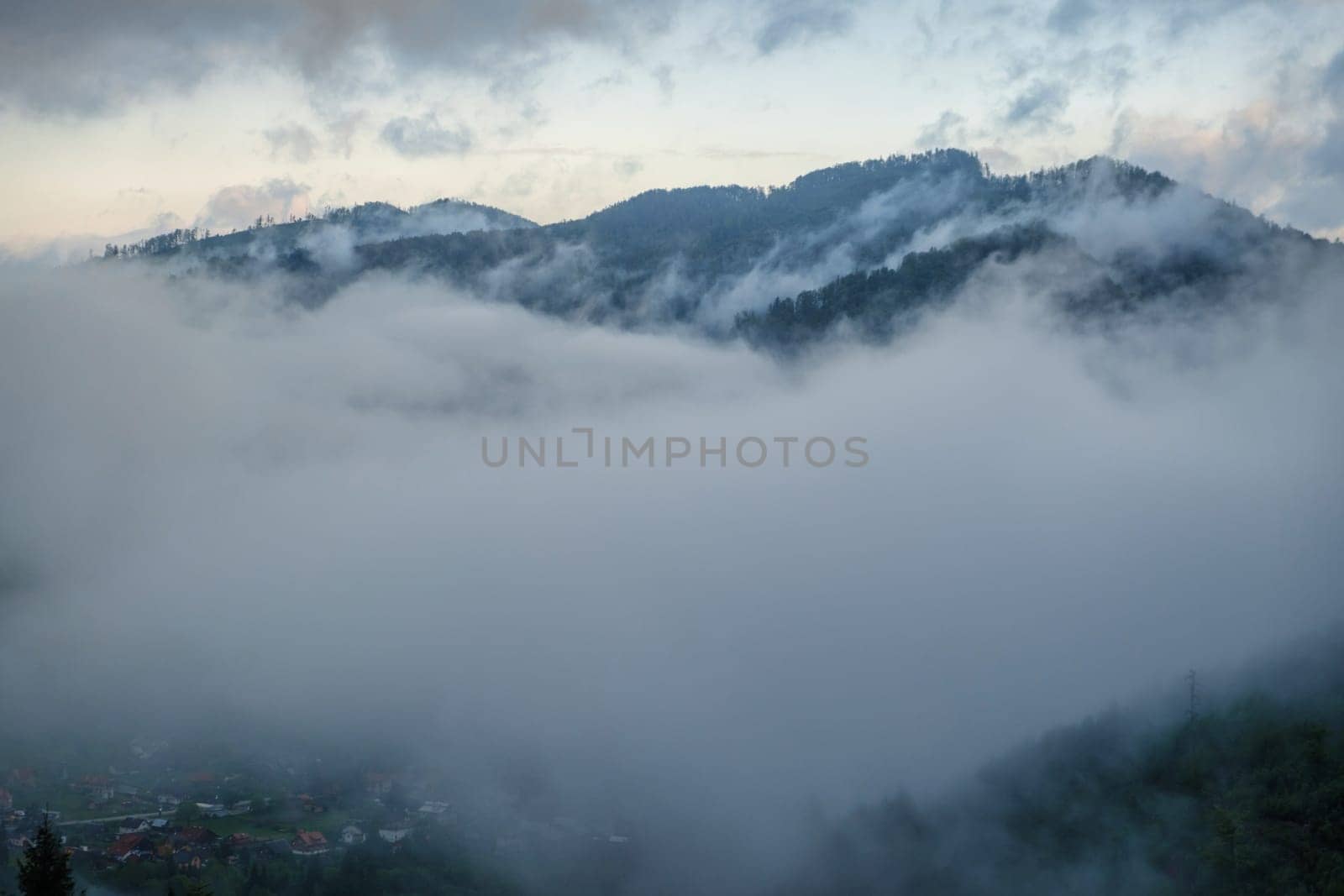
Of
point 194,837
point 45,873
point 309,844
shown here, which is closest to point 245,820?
point 194,837

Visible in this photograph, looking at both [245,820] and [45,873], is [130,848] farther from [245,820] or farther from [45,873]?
[45,873]

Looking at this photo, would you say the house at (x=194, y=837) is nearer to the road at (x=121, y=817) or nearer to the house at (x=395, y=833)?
the road at (x=121, y=817)

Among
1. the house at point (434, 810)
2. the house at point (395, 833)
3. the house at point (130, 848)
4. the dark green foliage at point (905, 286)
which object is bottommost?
the house at point (434, 810)

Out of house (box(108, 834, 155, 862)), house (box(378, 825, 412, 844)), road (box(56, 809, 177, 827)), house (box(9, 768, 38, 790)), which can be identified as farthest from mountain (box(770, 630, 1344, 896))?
house (box(9, 768, 38, 790))

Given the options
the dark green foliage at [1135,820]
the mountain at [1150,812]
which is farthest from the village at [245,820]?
the dark green foliage at [1135,820]

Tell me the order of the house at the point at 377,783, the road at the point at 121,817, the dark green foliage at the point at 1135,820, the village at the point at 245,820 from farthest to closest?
the house at the point at 377,783 → the road at the point at 121,817 → the village at the point at 245,820 → the dark green foliage at the point at 1135,820
